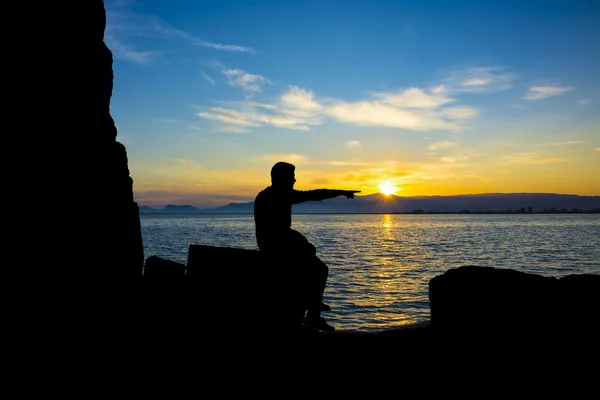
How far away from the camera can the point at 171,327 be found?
7113 millimetres

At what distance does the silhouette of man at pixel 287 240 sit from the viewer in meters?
7.06

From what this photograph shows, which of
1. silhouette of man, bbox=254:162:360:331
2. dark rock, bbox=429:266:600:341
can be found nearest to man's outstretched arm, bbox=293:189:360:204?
silhouette of man, bbox=254:162:360:331

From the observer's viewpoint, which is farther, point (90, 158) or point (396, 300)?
point (396, 300)

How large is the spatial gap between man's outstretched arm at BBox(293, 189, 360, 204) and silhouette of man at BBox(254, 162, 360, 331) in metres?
0.04

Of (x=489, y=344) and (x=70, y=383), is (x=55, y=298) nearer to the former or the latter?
(x=70, y=383)

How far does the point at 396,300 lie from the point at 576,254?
115 ft

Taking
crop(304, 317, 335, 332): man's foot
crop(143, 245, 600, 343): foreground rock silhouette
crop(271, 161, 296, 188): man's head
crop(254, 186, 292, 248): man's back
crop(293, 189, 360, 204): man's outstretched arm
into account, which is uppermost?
crop(271, 161, 296, 188): man's head

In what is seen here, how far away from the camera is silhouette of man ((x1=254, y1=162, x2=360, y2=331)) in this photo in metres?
7.06

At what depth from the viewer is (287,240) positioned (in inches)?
280

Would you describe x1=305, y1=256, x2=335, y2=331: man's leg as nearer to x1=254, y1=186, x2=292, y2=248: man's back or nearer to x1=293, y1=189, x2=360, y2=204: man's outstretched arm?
x1=254, y1=186, x2=292, y2=248: man's back

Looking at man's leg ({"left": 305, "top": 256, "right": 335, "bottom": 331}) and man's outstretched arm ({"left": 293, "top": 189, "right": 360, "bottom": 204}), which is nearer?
man's leg ({"left": 305, "top": 256, "right": 335, "bottom": 331})

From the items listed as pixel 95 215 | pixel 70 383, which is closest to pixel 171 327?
pixel 70 383

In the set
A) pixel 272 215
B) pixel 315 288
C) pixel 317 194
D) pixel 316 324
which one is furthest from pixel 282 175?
pixel 316 324

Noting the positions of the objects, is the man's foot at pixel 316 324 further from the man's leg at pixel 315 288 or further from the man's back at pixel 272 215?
the man's back at pixel 272 215
